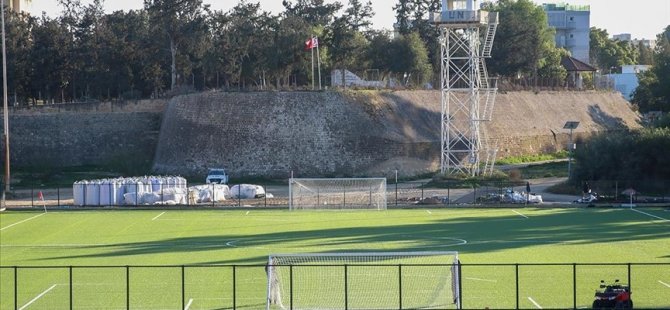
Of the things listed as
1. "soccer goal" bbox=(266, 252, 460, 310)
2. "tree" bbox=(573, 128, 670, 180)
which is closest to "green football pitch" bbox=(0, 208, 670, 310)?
"soccer goal" bbox=(266, 252, 460, 310)

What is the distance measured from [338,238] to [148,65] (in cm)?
5808

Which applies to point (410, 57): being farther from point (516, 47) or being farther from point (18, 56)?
point (18, 56)

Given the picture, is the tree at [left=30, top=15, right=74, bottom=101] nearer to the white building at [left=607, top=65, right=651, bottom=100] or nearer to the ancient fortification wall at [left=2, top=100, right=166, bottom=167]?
the ancient fortification wall at [left=2, top=100, right=166, bottom=167]

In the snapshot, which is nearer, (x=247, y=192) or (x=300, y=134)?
(x=247, y=192)

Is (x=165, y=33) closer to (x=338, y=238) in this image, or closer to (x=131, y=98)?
(x=131, y=98)

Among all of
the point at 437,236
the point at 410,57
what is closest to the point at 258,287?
the point at 437,236

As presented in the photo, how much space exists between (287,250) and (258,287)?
933 cm

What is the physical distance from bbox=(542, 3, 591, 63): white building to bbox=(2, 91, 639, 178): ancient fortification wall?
246ft

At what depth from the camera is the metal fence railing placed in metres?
31.8

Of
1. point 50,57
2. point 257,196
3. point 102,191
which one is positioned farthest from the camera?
point 50,57

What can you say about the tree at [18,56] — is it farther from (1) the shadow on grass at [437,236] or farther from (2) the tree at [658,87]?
(2) the tree at [658,87]

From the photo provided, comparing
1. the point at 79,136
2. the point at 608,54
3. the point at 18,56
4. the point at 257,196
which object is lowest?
the point at 257,196

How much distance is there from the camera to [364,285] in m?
34.1

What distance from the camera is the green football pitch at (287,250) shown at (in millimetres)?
32906
